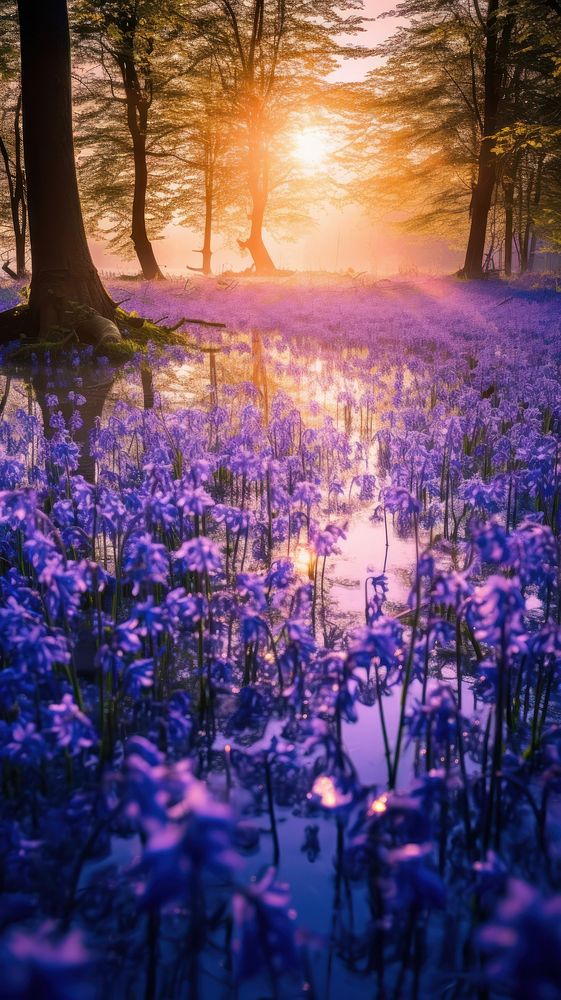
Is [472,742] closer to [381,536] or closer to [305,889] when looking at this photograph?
[305,889]

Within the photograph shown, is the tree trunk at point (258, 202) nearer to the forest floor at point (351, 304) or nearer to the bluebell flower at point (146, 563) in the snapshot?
the forest floor at point (351, 304)

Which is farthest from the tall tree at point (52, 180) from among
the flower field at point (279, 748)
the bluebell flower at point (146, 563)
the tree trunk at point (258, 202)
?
the tree trunk at point (258, 202)

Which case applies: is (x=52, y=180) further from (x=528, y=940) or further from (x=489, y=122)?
(x=489, y=122)

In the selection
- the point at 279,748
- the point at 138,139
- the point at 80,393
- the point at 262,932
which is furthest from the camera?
the point at 138,139

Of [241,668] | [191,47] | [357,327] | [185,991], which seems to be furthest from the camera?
[191,47]

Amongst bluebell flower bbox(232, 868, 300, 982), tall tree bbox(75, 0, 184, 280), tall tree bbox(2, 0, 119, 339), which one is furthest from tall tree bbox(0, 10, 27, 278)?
bluebell flower bbox(232, 868, 300, 982)

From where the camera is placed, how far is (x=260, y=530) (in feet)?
17.7

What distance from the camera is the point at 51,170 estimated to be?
42.5 feet

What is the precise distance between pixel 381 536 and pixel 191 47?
133ft

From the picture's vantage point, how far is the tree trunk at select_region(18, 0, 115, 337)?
1238 centimetres

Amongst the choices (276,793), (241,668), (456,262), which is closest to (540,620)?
(241,668)

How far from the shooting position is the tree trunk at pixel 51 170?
40.6 ft

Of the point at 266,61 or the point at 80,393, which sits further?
the point at 266,61

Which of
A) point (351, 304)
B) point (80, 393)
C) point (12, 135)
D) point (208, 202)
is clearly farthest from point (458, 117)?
point (80, 393)
